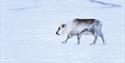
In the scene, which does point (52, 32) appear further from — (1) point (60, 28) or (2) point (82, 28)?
(2) point (82, 28)

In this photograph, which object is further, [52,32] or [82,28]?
[52,32]

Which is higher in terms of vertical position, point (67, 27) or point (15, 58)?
point (67, 27)

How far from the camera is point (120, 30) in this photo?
1299 mm

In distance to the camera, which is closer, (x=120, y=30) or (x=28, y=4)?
(x=120, y=30)

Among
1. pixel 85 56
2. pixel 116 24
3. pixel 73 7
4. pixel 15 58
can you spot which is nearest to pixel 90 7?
pixel 73 7

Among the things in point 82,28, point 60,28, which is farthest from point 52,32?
point 82,28

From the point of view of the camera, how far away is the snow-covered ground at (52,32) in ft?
3.65

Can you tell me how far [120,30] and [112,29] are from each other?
0.12ft

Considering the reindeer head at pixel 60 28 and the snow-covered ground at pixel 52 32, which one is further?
the reindeer head at pixel 60 28

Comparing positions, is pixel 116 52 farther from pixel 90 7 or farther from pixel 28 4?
pixel 28 4

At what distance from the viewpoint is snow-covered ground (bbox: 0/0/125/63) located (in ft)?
3.65

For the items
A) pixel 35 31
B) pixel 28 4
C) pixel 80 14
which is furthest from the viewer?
pixel 28 4

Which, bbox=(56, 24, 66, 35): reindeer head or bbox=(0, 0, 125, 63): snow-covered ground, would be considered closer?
bbox=(0, 0, 125, 63): snow-covered ground

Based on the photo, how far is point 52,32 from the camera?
127 centimetres
